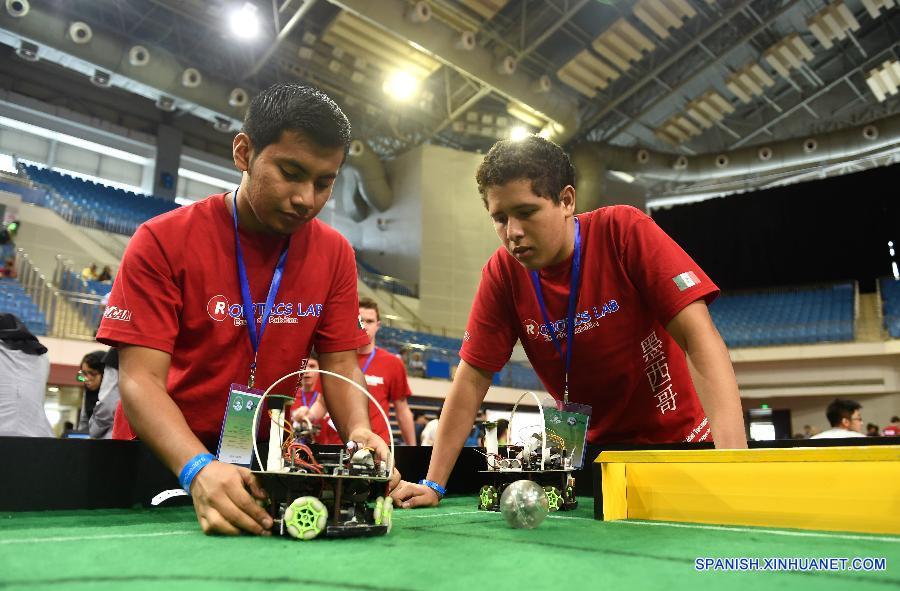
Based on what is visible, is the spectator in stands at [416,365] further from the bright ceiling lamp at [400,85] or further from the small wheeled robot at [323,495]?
the small wheeled robot at [323,495]

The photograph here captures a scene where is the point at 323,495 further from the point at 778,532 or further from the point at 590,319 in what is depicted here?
the point at 590,319

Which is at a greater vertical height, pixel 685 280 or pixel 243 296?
pixel 685 280

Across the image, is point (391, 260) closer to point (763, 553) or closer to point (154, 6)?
point (154, 6)

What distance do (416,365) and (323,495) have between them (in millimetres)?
11295

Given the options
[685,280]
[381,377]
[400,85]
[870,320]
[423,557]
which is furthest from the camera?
[870,320]

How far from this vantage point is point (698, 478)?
4.90 feet

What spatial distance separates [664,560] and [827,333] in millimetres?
14771

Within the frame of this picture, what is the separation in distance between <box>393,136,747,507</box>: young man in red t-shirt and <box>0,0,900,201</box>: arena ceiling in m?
9.46

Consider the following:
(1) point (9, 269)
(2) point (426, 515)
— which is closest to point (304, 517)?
(2) point (426, 515)

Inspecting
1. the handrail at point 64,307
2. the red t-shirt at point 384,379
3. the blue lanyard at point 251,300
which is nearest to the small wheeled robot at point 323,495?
the blue lanyard at point 251,300

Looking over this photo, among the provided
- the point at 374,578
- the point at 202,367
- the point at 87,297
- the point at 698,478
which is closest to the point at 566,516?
the point at 698,478

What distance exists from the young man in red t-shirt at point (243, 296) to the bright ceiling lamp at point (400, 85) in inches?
468

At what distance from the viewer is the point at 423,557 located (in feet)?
3.31

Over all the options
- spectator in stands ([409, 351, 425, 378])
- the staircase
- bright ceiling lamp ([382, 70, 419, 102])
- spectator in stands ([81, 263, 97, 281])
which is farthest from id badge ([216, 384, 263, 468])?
the staircase
